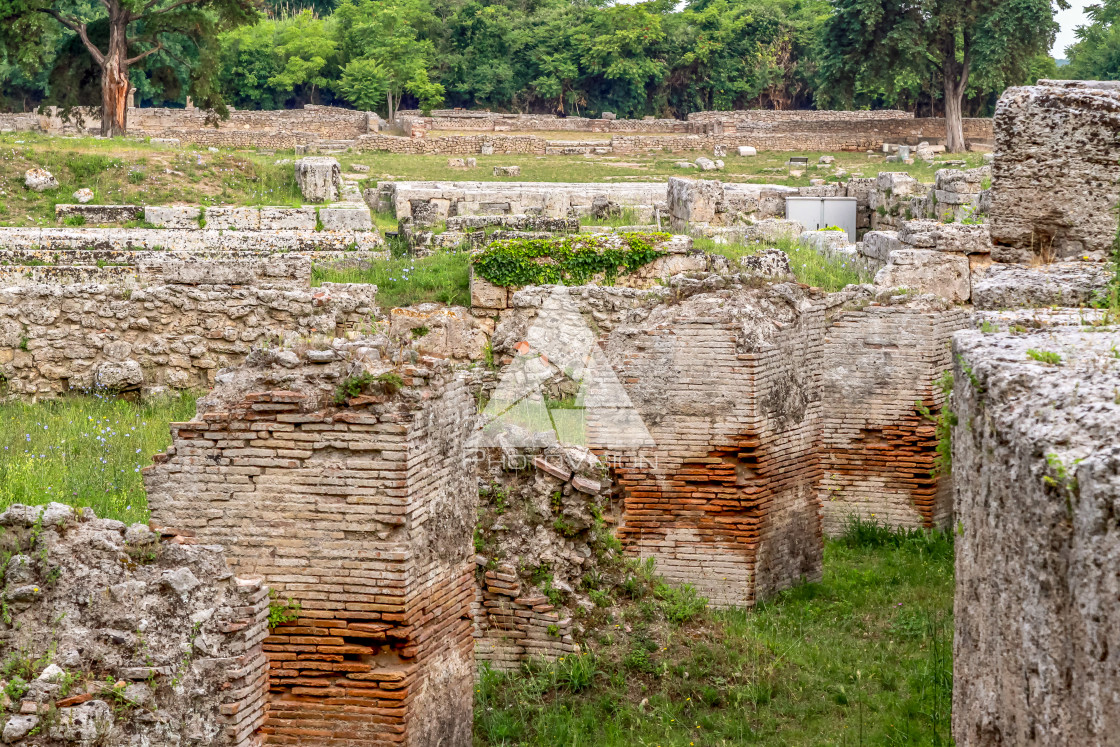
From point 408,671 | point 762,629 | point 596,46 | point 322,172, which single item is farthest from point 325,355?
point 596,46

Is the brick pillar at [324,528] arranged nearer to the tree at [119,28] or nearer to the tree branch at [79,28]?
the tree at [119,28]

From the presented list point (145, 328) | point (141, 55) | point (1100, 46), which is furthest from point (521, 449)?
point (1100, 46)

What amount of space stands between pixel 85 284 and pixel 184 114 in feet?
105

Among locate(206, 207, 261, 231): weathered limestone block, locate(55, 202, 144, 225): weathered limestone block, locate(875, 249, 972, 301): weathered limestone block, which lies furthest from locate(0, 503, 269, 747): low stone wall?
locate(55, 202, 144, 225): weathered limestone block

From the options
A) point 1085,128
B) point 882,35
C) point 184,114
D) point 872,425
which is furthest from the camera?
point 184,114

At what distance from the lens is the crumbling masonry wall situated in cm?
954

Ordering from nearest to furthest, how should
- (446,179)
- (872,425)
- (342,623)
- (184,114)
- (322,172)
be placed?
(342,623) → (872,425) → (322,172) → (446,179) → (184,114)

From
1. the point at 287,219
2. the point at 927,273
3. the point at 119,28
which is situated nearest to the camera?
the point at 927,273

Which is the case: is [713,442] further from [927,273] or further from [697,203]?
[697,203]

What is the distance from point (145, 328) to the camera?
38.9 feet

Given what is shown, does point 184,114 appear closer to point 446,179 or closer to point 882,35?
point 446,179

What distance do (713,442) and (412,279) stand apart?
16.5ft

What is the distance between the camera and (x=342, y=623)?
5.93m

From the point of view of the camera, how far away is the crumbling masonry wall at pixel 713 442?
31.3 ft
